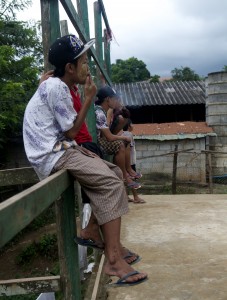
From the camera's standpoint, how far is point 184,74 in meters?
24.6

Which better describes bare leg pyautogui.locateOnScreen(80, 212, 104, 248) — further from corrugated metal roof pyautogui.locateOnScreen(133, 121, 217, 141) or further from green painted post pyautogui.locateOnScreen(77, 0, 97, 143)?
corrugated metal roof pyautogui.locateOnScreen(133, 121, 217, 141)

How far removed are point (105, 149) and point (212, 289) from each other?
74.0 inches

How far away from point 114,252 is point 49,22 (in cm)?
118

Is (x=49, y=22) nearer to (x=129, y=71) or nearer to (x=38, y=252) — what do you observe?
(x=38, y=252)

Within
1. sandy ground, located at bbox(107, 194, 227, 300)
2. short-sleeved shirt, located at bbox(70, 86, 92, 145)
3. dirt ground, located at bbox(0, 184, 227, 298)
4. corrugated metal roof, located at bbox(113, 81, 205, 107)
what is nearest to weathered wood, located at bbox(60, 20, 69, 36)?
short-sleeved shirt, located at bbox(70, 86, 92, 145)

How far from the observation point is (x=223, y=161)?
1243 cm

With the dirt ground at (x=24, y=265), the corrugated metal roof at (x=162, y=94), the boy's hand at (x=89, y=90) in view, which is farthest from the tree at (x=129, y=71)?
the boy's hand at (x=89, y=90)

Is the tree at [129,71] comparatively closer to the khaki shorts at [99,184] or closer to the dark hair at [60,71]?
the dark hair at [60,71]

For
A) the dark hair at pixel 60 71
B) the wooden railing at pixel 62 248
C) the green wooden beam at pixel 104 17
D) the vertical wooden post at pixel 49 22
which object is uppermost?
the green wooden beam at pixel 104 17

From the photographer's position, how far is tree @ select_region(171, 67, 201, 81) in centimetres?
2430

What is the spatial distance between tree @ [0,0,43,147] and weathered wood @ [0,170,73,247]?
196 inches

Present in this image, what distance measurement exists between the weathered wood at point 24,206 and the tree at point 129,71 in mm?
22408

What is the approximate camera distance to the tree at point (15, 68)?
675 cm

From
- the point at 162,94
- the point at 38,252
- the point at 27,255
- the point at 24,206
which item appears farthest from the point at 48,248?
the point at 162,94
